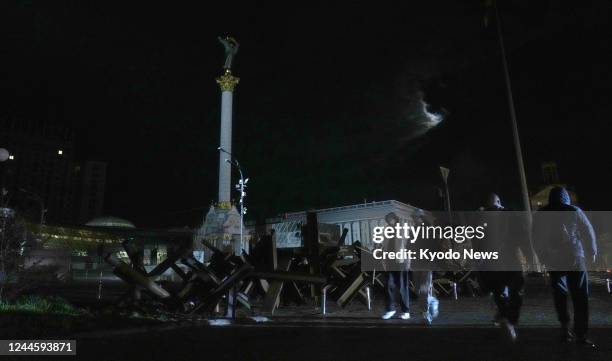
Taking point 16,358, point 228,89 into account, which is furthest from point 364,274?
point 228,89

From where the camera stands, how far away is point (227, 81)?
6309 cm

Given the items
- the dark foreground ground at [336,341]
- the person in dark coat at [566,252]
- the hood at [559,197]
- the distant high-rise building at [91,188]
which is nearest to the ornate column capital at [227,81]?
the dark foreground ground at [336,341]

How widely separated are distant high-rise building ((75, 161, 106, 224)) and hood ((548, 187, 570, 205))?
133m

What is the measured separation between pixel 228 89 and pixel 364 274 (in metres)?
54.7

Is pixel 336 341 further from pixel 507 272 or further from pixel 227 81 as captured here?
pixel 227 81

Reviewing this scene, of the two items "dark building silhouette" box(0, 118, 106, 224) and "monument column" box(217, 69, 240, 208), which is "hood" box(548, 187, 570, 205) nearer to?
"monument column" box(217, 69, 240, 208)

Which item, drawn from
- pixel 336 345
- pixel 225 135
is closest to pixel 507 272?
pixel 336 345

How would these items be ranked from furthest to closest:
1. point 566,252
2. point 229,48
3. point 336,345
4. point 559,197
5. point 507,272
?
1. point 229,48
2. point 507,272
3. point 559,197
4. point 566,252
5. point 336,345

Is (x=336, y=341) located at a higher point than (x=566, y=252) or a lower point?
lower

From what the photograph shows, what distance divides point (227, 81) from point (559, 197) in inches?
2377

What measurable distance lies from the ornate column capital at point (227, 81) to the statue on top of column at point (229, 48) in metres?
2.53

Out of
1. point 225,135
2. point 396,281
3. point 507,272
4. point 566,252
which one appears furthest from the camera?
point 225,135

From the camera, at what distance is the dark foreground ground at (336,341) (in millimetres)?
5125

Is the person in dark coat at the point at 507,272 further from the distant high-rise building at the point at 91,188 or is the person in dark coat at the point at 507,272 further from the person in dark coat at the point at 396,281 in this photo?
the distant high-rise building at the point at 91,188
